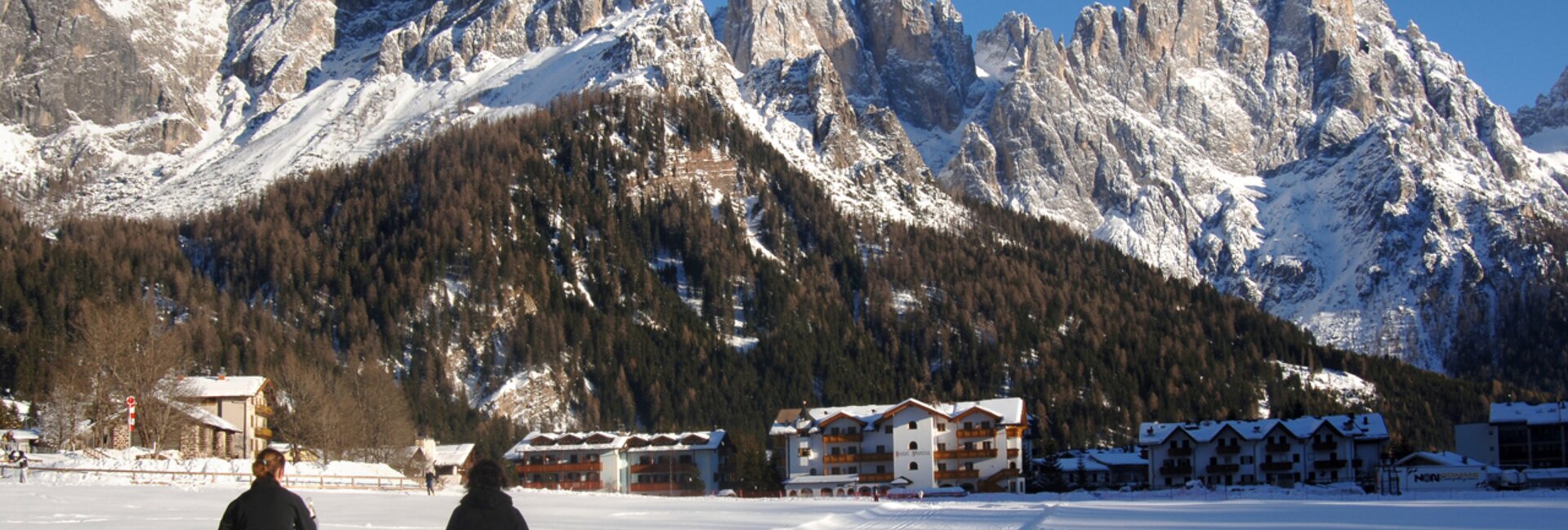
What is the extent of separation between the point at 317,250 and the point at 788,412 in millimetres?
64205

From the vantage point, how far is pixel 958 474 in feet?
407

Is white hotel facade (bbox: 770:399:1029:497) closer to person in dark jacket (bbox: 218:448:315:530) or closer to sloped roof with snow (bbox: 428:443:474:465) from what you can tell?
sloped roof with snow (bbox: 428:443:474:465)

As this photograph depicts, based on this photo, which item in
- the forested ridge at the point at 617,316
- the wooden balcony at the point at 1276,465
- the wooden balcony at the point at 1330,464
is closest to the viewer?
the wooden balcony at the point at 1330,464

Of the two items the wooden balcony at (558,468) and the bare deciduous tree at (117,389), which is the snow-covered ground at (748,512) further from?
the wooden balcony at (558,468)

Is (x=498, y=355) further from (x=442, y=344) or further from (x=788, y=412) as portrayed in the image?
(x=788, y=412)

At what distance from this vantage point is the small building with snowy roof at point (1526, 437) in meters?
122

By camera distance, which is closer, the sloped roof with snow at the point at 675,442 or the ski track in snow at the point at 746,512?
the ski track in snow at the point at 746,512

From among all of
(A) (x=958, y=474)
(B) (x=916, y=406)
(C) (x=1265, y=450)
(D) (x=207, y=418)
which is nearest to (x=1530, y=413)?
(C) (x=1265, y=450)

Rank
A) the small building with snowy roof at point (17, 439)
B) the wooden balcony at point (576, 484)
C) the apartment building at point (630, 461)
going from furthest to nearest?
the apartment building at point (630, 461) → the wooden balcony at point (576, 484) → the small building with snowy roof at point (17, 439)

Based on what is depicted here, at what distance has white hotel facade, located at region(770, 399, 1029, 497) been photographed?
12219 centimetres

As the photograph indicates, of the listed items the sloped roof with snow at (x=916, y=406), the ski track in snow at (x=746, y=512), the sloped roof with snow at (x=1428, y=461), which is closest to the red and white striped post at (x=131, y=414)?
the ski track in snow at (x=746, y=512)

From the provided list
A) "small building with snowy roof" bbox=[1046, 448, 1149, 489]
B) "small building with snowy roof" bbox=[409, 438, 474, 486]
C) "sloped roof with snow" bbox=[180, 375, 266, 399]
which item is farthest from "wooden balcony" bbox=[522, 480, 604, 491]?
"small building with snowy roof" bbox=[1046, 448, 1149, 489]

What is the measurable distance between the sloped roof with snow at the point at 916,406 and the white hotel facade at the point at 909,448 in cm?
8

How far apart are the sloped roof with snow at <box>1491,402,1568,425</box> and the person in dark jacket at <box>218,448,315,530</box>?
12218 cm
